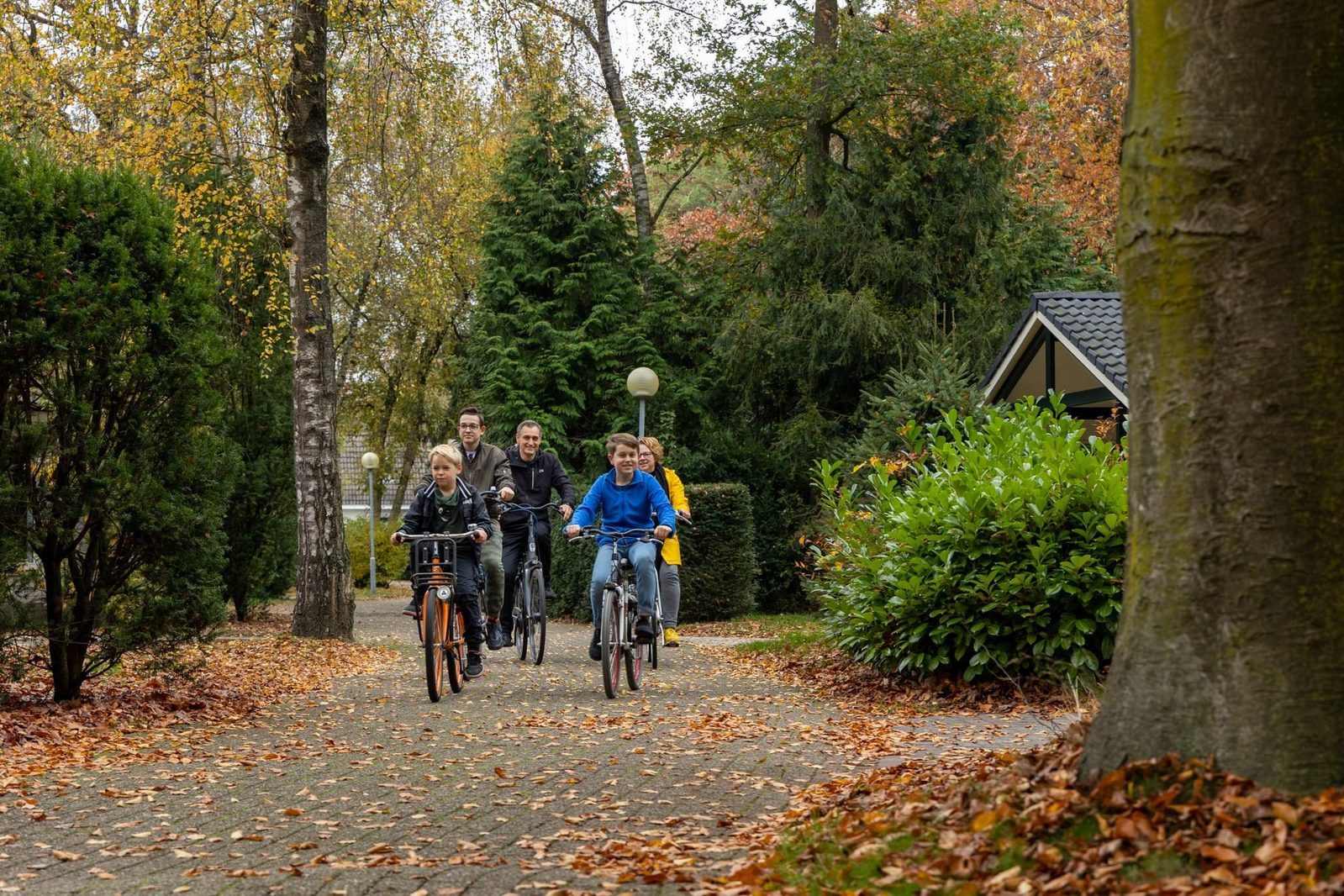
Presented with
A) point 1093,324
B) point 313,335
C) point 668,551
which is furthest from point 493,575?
point 1093,324

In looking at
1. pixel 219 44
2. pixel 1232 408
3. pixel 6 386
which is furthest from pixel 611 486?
pixel 1232 408

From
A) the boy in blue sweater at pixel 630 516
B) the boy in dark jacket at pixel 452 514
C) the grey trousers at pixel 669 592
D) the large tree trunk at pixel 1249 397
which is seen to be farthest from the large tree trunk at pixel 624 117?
the large tree trunk at pixel 1249 397

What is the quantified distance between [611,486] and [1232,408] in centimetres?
742

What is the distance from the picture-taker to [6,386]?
814 centimetres

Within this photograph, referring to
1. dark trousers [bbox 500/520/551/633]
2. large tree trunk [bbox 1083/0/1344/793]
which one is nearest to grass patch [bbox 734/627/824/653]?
dark trousers [bbox 500/520/551/633]

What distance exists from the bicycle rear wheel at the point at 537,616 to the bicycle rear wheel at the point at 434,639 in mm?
2666

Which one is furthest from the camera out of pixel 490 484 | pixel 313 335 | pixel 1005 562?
pixel 313 335

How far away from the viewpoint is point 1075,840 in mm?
3961

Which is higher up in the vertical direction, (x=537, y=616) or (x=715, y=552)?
(x=715, y=552)

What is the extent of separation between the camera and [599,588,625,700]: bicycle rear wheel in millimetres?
9789

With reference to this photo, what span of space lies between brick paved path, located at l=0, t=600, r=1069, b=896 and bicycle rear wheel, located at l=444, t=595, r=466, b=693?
A: 0.41 ft

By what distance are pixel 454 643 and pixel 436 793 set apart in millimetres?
3801

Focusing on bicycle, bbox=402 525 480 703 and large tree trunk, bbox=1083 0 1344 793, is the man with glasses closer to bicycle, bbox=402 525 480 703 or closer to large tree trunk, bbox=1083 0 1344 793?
bicycle, bbox=402 525 480 703

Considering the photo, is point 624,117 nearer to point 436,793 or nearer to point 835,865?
point 436,793
